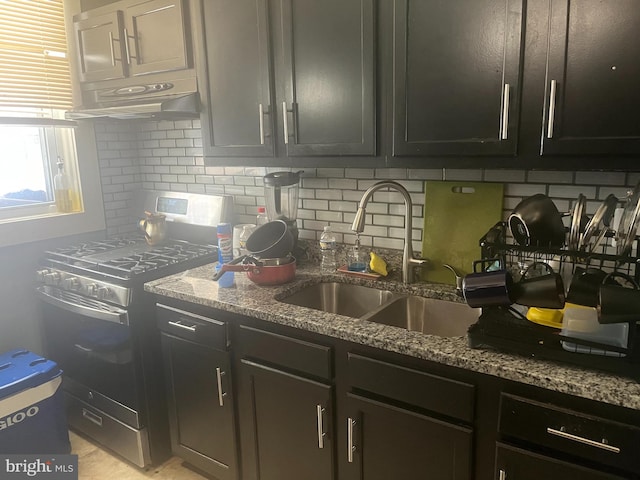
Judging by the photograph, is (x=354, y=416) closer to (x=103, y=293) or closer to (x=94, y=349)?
(x=103, y=293)

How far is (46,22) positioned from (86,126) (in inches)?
21.8

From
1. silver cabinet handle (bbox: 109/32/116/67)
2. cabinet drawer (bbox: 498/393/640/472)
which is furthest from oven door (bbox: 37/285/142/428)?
cabinet drawer (bbox: 498/393/640/472)

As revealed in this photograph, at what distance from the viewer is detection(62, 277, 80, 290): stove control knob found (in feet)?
7.64

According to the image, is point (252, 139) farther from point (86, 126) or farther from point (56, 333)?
point (56, 333)

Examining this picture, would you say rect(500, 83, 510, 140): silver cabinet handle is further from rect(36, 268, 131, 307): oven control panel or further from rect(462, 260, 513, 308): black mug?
rect(36, 268, 131, 307): oven control panel

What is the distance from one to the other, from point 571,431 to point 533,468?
156mm

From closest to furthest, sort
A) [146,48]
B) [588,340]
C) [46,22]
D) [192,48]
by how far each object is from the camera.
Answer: [588,340] < [192,48] < [146,48] < [46,22]

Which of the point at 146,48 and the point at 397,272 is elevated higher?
the point at 146,48

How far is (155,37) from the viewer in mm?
2309

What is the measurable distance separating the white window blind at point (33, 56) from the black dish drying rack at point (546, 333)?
2389 mm

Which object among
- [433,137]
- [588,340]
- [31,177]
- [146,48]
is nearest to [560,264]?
[588,340]

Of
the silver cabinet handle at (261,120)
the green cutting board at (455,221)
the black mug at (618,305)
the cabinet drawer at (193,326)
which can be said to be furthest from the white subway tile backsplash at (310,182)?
the cabinet drawer at (193,326)

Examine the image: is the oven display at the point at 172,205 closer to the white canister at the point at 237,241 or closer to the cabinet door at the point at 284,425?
the white canister at the point at 237,241

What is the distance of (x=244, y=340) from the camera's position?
6.09 feet
